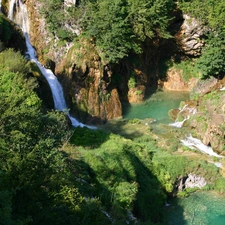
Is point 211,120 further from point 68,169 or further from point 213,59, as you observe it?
point 68,169

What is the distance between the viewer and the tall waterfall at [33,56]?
79.6 ft

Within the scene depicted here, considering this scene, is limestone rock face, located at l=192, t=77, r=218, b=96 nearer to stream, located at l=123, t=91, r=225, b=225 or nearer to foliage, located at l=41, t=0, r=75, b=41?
stream, located at l=123, t=91, r=225, b=225

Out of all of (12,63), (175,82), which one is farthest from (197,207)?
(175,82)

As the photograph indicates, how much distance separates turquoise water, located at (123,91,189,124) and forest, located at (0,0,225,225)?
2328 millimetres

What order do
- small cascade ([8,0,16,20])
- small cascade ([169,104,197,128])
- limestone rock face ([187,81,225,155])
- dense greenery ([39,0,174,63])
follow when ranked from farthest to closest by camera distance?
small cascade ([8,0,16,20]) → dense greenery ([39,0,174,63]) → small cascade ([169,104,197,128]) → limestone rock face ([187,81,225,155])

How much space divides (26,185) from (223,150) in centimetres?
1635

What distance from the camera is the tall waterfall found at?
24.3 metres

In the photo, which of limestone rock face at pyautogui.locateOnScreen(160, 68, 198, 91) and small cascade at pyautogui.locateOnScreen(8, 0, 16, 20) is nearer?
small cascade at pyautogui.locateOnScreen(8, 0, 16, 20)

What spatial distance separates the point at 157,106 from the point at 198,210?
13.5m

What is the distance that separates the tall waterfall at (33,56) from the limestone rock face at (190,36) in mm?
12833

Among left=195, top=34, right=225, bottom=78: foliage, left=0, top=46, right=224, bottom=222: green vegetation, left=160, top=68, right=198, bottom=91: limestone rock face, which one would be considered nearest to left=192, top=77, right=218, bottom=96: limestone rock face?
left=195, top=34, right=225, bottom=78: foliage

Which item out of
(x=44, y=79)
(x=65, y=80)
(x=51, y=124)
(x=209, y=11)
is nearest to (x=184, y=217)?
(x=51, y=124)

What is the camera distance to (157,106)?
29.6 meters

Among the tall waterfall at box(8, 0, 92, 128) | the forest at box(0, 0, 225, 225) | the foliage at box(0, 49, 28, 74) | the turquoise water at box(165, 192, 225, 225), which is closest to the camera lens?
the forest at box(0, 0, 225, 225)
